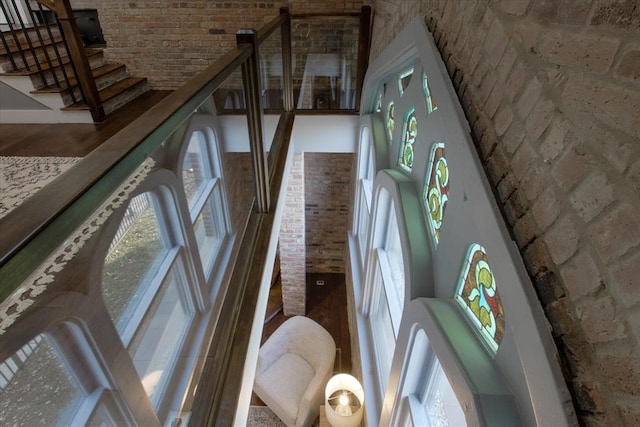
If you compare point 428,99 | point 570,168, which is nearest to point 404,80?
point 428,99

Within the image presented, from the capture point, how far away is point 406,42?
2125 mm

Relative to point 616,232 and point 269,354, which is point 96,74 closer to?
point 269,354

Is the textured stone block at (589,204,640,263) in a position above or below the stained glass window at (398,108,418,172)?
below

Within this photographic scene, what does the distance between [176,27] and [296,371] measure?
Answer: 460 centimetres

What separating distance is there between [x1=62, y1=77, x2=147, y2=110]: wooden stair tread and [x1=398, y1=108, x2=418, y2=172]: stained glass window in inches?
114

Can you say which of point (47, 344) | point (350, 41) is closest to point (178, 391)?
point (47, 344)

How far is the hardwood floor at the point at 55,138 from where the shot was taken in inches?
118

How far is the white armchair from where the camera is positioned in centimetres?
444

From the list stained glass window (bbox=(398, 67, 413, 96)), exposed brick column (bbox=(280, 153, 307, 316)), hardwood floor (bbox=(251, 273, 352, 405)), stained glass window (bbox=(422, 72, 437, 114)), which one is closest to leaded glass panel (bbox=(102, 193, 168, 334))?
stained glass window (bbox=(422, 72, 437, 114))

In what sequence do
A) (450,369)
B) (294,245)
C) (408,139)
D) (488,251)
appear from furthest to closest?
1. (294,245)
2. (408,139)
3. (450,369)
4. (488,251)

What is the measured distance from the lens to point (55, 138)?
318 cm

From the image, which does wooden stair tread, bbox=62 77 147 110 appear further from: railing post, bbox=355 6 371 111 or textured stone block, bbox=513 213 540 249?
textured stone block, bbox=513 213 540 249

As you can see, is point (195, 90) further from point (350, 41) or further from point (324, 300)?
point (324, 300)

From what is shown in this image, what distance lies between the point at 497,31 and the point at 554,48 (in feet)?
1.04
